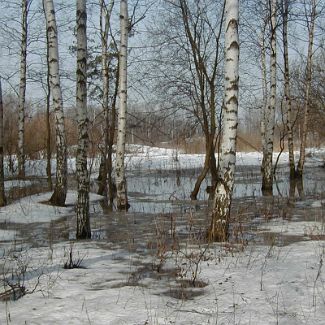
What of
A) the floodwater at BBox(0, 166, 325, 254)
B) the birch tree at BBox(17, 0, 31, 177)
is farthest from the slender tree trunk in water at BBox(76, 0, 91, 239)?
the birch tree at BBox(17, 0, 31, 177)

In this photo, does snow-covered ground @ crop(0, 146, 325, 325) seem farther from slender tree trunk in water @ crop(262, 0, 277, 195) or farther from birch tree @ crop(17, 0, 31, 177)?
birch tree @ crop(17, 0, 31, 177)

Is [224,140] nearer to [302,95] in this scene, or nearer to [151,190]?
[151,190]

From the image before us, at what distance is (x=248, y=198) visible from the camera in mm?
11703

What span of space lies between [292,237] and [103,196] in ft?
26.5

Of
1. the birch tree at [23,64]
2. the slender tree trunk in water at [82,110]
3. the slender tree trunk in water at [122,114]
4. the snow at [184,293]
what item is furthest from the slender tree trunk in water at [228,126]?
the birch tree at [23,64]

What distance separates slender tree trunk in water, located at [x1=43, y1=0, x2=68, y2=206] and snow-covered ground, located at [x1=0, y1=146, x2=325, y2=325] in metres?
3.90

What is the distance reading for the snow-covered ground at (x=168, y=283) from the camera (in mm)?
3252

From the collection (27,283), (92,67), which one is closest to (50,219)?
(27,283)

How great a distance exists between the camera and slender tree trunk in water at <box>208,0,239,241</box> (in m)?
5.94

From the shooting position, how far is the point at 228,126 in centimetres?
596

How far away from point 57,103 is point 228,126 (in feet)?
18.1

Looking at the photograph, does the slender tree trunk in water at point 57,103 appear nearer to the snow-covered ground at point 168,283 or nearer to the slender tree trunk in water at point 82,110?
the slender tree trunk in water at point 82,110

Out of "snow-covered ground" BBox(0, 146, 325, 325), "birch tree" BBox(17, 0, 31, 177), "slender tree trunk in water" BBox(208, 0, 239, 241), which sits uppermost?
"birch tree" BBox(17, 0, 31, 177)

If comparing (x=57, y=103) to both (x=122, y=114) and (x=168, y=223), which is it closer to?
(x=122, y=114)
